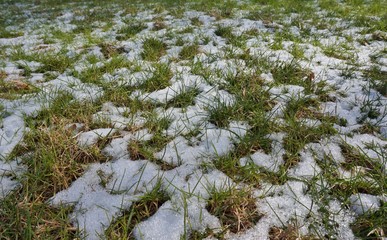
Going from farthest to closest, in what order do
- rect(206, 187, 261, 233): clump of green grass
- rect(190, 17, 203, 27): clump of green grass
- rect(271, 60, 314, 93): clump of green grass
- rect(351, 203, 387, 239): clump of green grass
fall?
rect(190, 17, 203, 27): clump of green grass
rect(271, 60, 314, 93): clump of green grass
rect(206, 187, 261, 233): clump of green grass
rect(351, 203, 387, 239): clump of green grass

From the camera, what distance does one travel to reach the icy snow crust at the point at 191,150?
1517mm

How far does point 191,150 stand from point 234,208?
60 cm

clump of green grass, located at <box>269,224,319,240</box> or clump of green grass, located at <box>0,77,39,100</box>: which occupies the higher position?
clump of green grass, located at <box>0,77,39,100</box>

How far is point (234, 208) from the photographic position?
5.06 feet

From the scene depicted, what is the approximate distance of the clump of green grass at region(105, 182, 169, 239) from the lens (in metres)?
1.46

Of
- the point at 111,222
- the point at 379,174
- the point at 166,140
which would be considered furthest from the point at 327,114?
the point at 111,222

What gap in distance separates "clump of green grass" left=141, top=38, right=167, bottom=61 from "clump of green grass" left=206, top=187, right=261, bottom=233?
2436 mm

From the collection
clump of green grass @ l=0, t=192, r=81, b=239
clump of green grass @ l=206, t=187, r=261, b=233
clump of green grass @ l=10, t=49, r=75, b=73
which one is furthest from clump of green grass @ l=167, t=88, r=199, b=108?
clump of green grass @ l=10, t=49, r=75, b=73

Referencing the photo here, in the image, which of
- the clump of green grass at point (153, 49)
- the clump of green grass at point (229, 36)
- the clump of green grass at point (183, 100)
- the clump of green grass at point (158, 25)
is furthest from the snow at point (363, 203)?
the clump of green grass at point (158, 25)

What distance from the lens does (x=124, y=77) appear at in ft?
10.1

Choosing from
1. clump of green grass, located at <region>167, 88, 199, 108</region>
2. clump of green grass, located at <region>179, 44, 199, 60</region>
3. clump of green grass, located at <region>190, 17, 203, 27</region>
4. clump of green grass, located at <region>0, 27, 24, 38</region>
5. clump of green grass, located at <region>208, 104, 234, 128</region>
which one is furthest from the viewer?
clump of green grass, located at <region>0, 27, 24, 38</region>

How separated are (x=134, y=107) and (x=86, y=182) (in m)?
0.91

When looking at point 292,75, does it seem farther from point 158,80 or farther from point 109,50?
point 109,50

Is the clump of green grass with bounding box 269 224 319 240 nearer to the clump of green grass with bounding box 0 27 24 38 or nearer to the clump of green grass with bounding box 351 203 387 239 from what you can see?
the clump of green grass with bounding box 351 203 387 239
